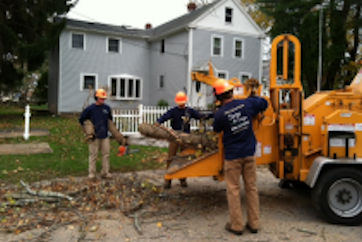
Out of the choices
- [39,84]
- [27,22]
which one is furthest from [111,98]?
[39,84]

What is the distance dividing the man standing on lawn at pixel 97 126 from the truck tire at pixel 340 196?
166 inches

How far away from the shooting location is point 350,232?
455 centimetres

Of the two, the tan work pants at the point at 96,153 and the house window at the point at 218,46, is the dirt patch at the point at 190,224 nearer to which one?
the tan work pants at the point at 96,153

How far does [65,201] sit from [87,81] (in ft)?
65.0

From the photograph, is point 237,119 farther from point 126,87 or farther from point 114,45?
point 114,45

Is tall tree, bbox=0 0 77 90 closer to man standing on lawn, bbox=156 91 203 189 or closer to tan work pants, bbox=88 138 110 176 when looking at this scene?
tan work pants, bbox=88 138 110 176

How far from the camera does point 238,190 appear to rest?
175 inches

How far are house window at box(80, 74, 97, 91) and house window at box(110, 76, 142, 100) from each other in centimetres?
128

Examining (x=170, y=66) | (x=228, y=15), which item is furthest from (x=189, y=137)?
(x=228, y=15)

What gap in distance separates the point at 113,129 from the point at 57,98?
18.1 m

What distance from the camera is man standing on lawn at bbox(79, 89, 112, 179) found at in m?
6.86

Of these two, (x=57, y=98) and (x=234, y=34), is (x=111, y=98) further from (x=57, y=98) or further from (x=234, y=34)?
(x=234, y=34)

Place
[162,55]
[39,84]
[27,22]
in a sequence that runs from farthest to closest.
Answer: [39,84] → [162,55] → [27,22]

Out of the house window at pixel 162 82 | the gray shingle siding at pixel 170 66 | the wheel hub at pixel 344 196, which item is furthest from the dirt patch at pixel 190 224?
the house window at pixel 162 82
